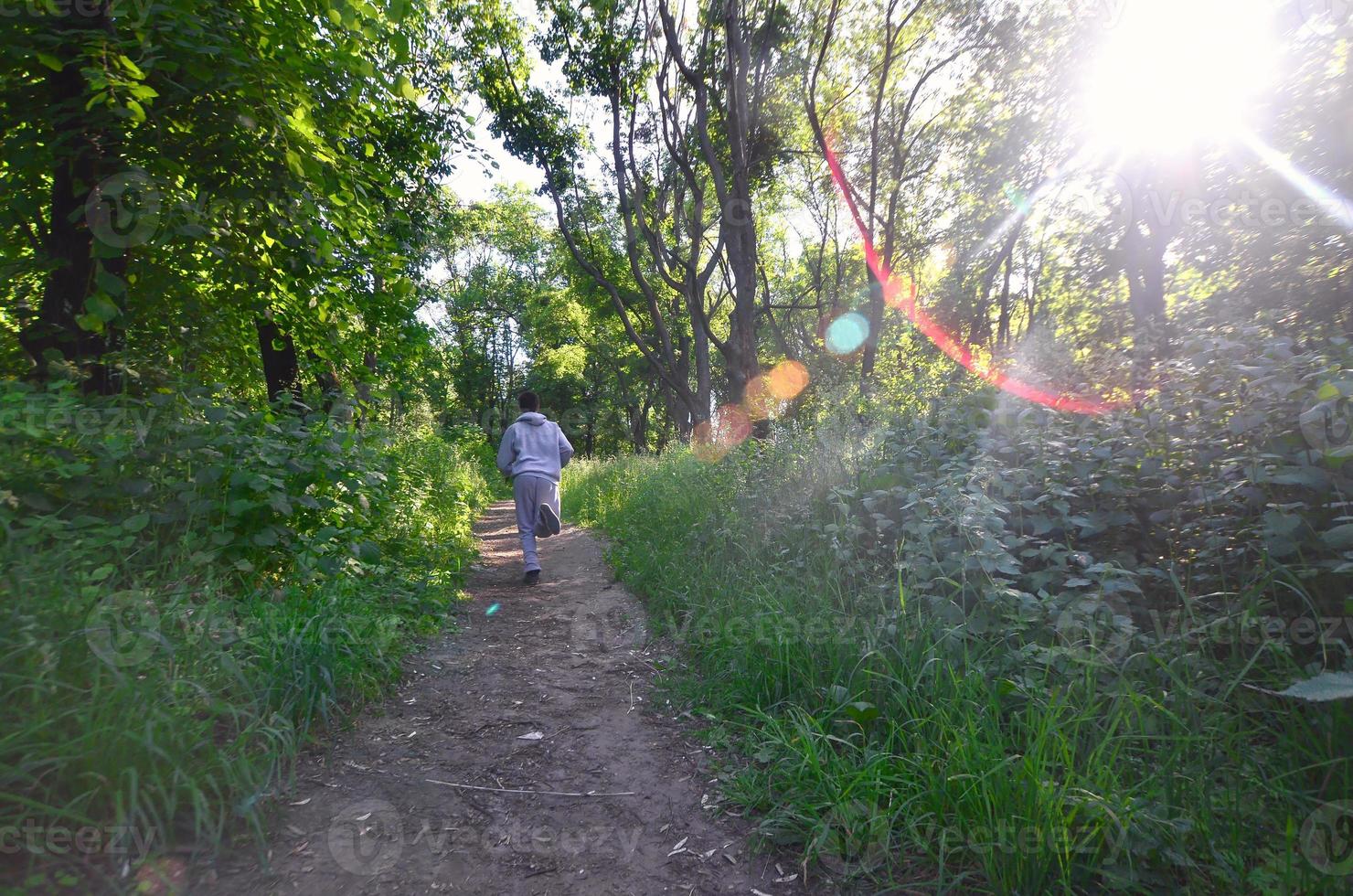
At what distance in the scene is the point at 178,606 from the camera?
2.85 m

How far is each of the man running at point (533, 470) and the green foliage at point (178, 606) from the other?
82.7 inches

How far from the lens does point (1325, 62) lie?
7.10 meters

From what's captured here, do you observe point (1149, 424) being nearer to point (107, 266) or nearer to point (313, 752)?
point (313, 752)

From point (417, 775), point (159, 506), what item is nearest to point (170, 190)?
point (159, 506)

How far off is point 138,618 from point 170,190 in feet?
10.7

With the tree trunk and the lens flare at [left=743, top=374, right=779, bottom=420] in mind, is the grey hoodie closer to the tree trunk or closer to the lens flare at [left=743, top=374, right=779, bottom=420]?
the lens flare at [left=743, top=374, right=779, bottom=420]
